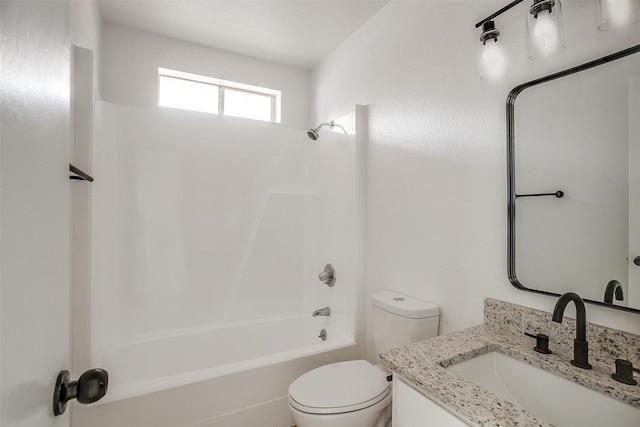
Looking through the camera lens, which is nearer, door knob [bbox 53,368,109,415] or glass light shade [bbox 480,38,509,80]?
door knob [bbox 53,368,109,415]

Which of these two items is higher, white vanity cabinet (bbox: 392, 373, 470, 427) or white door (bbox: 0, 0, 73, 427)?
white door (bbox: 0, 0, 73, 427)

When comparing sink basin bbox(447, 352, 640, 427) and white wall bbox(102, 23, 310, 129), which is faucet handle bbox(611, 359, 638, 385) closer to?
sink basin bbox(447, 352, 640, 427)

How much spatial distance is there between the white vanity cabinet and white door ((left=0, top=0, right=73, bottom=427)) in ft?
2.86

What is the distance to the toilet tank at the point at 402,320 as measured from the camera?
1.54 metres

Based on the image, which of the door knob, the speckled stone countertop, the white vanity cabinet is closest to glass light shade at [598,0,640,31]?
the speckled stone countertop

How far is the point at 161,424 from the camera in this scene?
1.54 metres

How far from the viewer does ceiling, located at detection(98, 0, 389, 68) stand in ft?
6.66

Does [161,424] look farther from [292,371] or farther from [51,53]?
[51,53]

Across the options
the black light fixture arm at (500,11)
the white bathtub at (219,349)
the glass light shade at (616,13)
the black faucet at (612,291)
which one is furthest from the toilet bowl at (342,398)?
the black light fixture arm at (500,11)

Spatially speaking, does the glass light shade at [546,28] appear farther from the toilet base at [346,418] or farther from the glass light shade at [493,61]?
the toilet base at [346,418]

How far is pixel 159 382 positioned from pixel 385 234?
4.89 ft

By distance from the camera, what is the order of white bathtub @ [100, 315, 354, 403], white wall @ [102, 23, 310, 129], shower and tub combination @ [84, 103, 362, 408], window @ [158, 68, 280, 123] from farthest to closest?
window @ [158, 68, 280, 123]
white wall @ [102, 23, 310, 129]
shower and tub combination @ [84, 103, 362, 408]
white bathtub @ [100, 315, 354, 403]

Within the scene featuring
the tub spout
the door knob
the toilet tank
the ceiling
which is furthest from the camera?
the tub spout

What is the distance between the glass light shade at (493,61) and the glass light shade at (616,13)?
1.15 ft
